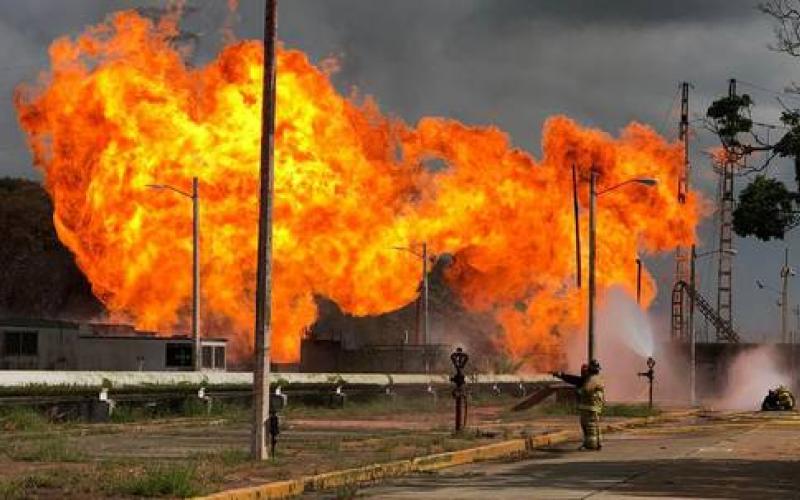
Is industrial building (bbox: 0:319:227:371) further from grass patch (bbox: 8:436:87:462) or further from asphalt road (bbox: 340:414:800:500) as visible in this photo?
grass patch (bbox: 8:436:87:462)

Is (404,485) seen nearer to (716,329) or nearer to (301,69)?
(301,69)

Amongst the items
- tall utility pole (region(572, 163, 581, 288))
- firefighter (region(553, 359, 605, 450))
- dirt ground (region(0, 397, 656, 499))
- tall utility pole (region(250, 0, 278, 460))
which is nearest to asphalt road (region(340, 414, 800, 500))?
firefighter (region(553, 359, 605, 450))

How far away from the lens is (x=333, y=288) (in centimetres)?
5447

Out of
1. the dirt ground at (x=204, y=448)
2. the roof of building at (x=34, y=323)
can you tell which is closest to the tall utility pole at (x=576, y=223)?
the dirt ground at (x=204, y=448)

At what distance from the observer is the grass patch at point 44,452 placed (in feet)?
60.3

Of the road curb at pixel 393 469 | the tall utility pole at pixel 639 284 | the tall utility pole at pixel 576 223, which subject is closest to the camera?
the road curb at pixel 393 469

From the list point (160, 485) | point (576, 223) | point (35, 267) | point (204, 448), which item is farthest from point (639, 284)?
point (160, 485)

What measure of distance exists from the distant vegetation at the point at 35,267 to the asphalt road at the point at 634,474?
6504 cm

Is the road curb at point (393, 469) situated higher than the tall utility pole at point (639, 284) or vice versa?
the tall utility pole at point (639, 284)

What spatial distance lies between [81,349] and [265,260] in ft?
109

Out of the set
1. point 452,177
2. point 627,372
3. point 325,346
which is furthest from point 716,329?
point 452,177

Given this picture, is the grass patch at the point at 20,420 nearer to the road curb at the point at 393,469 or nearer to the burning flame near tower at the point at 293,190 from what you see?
the road curb at the point at 393,469

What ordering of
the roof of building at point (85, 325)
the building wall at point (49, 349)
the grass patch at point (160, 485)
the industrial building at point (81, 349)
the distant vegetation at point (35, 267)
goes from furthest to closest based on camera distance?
1. the distant vegetation at point (35, 267)
2. the roof of building at point (85, 325)
3. the industrial building at point (81, 349)
4. the building wall at point (49, 349)
5. the grass patch at point (160, 485)

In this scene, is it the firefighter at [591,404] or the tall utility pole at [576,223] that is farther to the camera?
the tall utility pole at [576,223]
